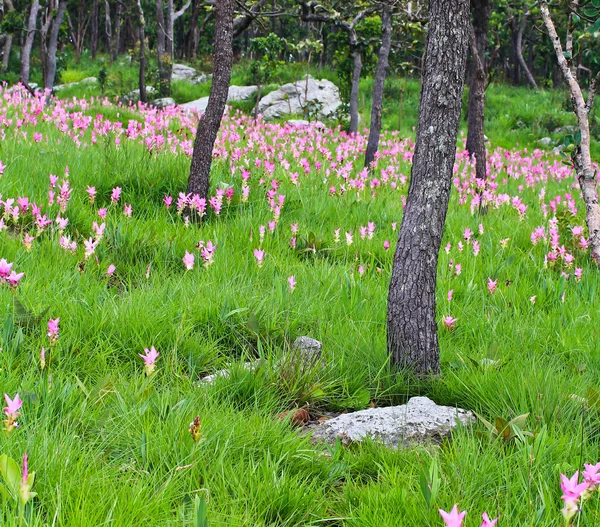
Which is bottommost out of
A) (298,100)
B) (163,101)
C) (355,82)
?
(163,101)

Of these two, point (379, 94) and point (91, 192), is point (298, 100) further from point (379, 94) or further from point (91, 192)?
point (91, 192)

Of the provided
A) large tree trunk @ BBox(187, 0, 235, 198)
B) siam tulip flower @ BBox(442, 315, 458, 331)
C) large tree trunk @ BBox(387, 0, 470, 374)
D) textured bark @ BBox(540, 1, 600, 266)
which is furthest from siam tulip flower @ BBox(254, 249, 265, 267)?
textured bark @ BBox(540, 1, 600, 266)

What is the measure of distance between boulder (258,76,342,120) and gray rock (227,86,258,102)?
0.77m

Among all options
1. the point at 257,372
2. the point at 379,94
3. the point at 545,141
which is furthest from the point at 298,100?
the point at 257,372

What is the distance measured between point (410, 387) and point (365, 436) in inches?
25.1

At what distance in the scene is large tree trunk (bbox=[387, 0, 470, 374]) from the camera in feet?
9.59

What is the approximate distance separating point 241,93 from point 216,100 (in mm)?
15769

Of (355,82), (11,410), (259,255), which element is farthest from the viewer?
(355,82)

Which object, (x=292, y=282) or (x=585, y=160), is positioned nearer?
(x=585, y=160)

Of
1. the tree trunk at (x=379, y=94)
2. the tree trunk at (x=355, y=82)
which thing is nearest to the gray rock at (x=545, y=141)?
the tree trunk at (x=355, y=82)

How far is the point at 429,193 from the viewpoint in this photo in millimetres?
3031

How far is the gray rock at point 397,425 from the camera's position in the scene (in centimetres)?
258

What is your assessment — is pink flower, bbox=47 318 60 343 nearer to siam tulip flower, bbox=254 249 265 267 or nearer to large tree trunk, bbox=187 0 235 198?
siam tulip flower, bbox=254 249 265 267

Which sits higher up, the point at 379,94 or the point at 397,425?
the point at 379,94
